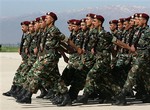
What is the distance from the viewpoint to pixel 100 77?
10.7 metres

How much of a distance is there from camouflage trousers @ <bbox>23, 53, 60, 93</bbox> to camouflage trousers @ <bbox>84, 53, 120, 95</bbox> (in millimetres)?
716

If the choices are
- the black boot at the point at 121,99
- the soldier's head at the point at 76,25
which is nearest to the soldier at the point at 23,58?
the soldier's head at the point at 76,25

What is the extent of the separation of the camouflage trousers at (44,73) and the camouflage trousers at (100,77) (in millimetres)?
716

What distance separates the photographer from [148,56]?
1050 centimetres

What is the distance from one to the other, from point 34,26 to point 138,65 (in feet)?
8.92

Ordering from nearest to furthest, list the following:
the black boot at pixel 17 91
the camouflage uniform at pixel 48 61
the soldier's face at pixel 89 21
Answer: the camouflage uniform at pixel 48 61
the soldier's face at pixel 89 21
the black boot at pixel 17 91

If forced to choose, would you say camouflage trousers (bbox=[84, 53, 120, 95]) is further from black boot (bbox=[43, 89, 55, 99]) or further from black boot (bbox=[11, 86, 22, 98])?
black boot (bbox=[11, 86, 22, 98])

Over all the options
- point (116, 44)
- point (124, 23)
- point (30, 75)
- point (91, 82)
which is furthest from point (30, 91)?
point (124, 23)

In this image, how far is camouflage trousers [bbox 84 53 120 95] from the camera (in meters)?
10.5

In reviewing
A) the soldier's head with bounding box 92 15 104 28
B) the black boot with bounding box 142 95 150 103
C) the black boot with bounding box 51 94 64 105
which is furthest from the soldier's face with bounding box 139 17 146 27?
the black boot with bounding box 51 94 64 105

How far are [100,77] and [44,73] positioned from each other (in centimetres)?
122

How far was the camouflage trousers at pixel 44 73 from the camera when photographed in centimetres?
1018

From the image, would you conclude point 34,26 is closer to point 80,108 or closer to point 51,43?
point 51,43

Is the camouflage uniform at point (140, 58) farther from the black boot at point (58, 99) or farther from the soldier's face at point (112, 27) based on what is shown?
the soldier's face at point (112, 27)
